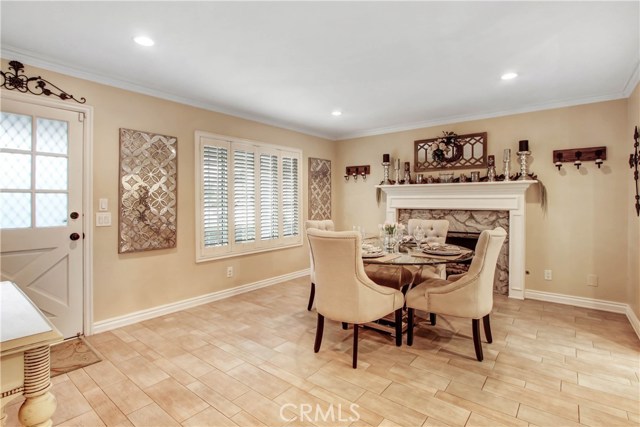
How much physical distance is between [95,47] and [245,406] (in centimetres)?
288

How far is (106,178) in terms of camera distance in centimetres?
317

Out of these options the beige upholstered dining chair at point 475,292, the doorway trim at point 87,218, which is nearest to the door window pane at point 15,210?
the doorway trim at point 87,218

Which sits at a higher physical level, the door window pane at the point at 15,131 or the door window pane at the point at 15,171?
the door window pane at the point at 15,131

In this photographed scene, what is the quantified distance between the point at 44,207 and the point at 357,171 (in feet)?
14.1

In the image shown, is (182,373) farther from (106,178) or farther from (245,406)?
(106,178)

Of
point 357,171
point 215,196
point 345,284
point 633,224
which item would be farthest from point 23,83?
point 633,224

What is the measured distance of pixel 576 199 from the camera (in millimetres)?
3875

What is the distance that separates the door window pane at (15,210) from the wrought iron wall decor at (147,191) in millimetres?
697

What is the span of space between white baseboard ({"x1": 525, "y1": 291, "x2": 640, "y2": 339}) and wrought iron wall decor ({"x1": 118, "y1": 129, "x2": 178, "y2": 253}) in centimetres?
449

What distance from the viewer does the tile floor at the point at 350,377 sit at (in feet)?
6.24

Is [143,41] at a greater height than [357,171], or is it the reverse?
[143,41]

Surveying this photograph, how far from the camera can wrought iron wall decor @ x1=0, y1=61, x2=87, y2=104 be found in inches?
104

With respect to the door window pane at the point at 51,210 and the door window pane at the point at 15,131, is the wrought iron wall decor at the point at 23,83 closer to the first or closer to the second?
the door window pane at the point at 15,131

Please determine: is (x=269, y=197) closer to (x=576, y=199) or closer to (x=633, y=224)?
(x=576, y=199)
